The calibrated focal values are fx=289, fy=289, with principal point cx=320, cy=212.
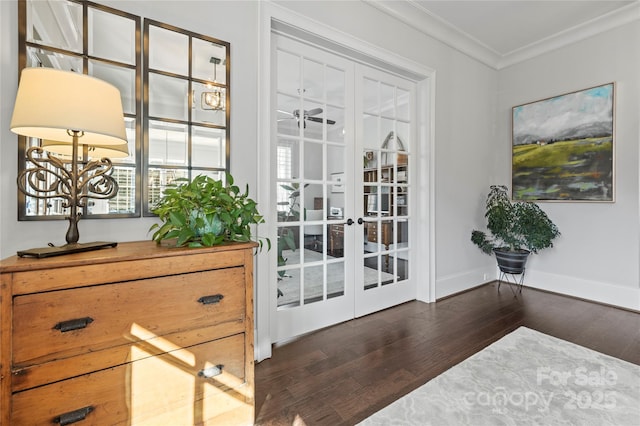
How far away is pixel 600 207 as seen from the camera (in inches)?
128

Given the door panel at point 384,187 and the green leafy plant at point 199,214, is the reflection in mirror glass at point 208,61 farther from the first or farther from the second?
the door panel at point 384,187

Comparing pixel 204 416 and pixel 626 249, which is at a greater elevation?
pixel 626 249

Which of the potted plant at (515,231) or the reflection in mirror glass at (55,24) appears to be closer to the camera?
the reflection in mirror glass at (55,24)

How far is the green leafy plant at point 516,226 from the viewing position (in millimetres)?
3367

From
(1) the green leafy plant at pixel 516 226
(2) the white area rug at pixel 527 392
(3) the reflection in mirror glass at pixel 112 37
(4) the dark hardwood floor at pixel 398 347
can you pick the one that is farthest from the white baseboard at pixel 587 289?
(3) the reflection in mirror glass at pixel 112 37

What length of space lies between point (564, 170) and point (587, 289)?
55.7 inches

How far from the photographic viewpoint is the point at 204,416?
136 centimetres

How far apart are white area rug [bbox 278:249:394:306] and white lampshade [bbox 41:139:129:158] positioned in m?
1.32

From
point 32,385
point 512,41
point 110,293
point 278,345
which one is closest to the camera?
point 32,385

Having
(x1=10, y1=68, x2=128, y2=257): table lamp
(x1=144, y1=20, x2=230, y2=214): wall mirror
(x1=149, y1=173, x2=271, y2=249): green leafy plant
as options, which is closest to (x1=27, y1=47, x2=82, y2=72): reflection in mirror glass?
(x1=144, y1=20, x2=230, y2=214): wall mirror

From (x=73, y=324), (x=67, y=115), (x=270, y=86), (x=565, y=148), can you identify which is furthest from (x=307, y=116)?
(x=565, y=148)

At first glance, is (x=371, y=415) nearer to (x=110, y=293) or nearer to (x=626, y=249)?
(x=110, y=293)

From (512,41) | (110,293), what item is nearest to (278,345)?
(110,293)

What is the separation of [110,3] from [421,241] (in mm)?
3250
